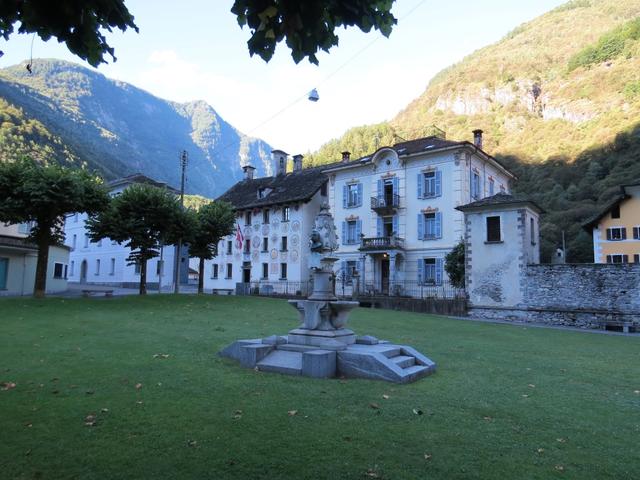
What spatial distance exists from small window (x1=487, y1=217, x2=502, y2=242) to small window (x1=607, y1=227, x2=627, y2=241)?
19.9 metres

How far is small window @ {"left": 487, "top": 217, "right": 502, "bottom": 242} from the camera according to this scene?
1057 inches

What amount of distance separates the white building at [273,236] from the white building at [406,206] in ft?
9.81

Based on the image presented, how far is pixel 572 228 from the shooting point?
57.8 m

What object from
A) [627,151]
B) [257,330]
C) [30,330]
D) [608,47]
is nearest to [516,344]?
[257,330]

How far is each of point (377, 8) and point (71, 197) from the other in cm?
2274

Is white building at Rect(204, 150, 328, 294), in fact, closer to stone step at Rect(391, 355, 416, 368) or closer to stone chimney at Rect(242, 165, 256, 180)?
stone chimney at Rect(242, 165, 256, 180)

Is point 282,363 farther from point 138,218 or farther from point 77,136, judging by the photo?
point 77,136

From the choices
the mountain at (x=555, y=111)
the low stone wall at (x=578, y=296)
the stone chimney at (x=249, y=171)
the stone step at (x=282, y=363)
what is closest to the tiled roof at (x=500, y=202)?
the low stone wall at (x=578, y=296)

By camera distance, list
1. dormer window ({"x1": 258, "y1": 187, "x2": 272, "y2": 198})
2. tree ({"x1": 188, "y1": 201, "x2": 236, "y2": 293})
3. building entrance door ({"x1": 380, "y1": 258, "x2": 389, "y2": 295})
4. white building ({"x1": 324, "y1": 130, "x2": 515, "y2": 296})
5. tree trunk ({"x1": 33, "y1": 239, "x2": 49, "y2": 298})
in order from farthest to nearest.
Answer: dormer window ({"x1": 258, "y1": 187, "x2": 272, "y2": 198}) → building entrance door ({"x1": 380, "y1": 258, "x2": 389, "y2": 295}) → white building ({"x1": 324, "y1": 130, "x2": 515, "y2": 296}) → tree ({"x1": 188, "y1": 201, "x2": 236, "y2": 293}) → tree trunk ({"x1": 33, "y1": 239, "x2": 49, "y2": 298})

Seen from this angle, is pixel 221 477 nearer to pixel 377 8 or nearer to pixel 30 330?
pixel 377 8

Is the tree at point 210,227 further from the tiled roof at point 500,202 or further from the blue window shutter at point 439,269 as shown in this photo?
the tiled roof at point 500,202

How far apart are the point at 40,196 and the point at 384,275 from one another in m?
23.4

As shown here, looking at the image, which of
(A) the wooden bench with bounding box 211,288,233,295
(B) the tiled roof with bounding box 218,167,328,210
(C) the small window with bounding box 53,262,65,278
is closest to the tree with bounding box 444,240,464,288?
(B) the tiled roof with bounding box 218,167,328,210

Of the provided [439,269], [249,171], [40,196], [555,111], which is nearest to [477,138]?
[439,269]
